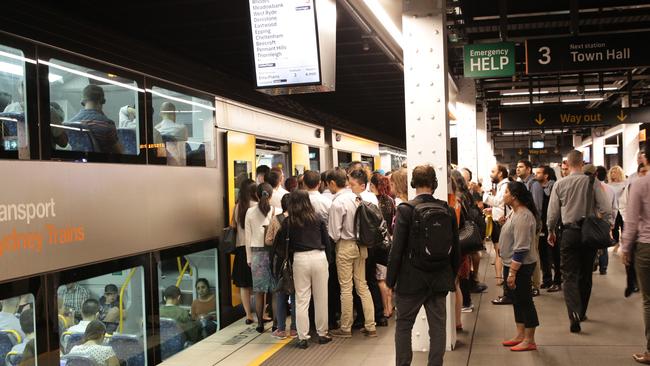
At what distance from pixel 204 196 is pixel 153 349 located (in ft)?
5.63

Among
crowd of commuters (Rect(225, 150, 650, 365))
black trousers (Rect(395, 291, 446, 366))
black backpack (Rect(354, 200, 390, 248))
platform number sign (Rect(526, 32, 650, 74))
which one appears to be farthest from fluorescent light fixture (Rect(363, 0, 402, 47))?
black trousers (Rect(395, 291, 446, 366))

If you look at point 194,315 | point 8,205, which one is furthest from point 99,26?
point 194,315

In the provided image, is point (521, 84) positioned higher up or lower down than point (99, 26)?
higher up

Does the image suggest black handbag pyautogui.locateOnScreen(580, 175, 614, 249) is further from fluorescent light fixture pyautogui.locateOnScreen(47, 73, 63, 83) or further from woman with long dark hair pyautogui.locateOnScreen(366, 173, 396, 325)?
fluorescent light fixture pyautogui.locateOnScreen(47, 73, 63, 83)

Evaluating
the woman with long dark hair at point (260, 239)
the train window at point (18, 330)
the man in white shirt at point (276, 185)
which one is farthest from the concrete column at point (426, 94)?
the train window at point (18, 330)

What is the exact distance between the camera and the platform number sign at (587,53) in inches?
314

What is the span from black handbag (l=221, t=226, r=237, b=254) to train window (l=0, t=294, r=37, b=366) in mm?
2779

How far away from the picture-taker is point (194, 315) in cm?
649

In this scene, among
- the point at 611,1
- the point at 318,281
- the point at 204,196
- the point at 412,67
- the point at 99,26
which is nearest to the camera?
the point at 99,26

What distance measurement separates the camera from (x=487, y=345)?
544 cm

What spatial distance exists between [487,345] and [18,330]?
386cm

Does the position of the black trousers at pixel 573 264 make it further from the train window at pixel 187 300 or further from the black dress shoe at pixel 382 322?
the train window at pixel 187 300

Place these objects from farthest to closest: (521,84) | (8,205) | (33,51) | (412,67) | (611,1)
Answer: (521,84)
(611,1)
(412,67)
(33,51)
(8,205)

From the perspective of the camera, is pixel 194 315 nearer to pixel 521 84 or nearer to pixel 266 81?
pixel 266 81
